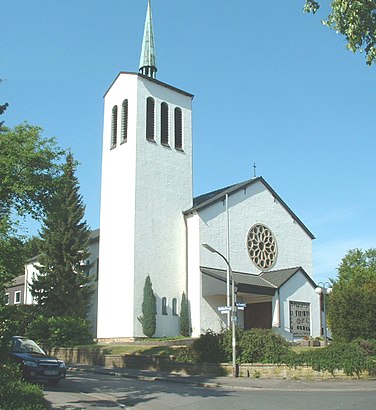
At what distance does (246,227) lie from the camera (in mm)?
38250

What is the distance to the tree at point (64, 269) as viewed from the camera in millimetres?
37656

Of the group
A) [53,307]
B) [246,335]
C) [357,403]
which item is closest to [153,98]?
[53,307]

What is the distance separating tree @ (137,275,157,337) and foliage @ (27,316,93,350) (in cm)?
334

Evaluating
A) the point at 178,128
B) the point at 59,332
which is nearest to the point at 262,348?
the point at 59,332

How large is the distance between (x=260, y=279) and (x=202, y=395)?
21.8 metres

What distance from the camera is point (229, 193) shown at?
3744cm

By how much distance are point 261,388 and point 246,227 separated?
69.0 ft

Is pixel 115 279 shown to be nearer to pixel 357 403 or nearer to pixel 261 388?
pixel 261 388

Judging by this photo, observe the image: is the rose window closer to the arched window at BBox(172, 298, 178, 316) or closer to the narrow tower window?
the arched window at BBox(172, 298, 178, 316)

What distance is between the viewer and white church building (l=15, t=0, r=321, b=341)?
33.5 m

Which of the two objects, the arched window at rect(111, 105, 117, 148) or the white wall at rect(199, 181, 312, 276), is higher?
the arched window at rect(111, 105, 117, 148)

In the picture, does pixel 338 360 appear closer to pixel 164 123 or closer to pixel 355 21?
pixel 355 21

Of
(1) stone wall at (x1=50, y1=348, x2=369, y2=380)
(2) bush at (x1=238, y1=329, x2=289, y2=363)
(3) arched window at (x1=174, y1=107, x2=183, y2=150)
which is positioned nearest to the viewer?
(1) stone wall at (x1=50, y1=348, x2=369, y2=380)

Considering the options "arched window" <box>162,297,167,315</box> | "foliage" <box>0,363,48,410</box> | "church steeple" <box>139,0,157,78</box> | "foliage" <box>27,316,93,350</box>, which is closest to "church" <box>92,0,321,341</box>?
"arched window" <box>162,297,167,315</box>
